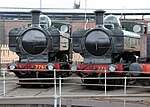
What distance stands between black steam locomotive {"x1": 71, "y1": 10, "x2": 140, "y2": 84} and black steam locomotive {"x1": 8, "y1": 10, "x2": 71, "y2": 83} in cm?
98

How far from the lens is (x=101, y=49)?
15.1 m

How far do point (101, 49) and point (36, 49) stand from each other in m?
2.89

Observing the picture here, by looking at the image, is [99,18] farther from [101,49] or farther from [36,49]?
[36,49]

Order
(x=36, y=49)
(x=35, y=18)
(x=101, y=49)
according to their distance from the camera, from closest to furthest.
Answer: (x=101, y=49) → (x=36, y=49) → (x=35, y=18)

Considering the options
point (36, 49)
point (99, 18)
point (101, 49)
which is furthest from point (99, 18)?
point (36, 49)

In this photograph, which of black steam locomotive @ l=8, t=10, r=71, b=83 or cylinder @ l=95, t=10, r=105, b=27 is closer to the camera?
black steam locomotive @ l=8, t=10, r=71, b=83

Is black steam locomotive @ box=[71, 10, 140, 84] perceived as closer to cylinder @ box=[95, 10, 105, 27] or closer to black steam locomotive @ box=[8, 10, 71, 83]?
cylinder @ box=[95, 10, 105, 27]

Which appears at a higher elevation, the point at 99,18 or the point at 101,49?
the point at 99,18

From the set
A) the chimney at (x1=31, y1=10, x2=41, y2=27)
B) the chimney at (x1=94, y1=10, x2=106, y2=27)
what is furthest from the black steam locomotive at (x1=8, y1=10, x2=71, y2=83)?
the chimney at (x1=94, y1=10, x2=106, y2=27)

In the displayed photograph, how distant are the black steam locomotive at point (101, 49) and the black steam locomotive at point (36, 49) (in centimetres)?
98

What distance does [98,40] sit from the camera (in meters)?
15.1

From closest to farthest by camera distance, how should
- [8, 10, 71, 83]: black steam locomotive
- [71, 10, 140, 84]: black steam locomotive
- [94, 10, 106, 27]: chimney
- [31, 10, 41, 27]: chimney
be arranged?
[71, 10, 140, 84]: black steam locomotive < [8, 10, 71, 83]: black steam locomotive < [94, 10, 106, 27]: chimney < [31, 10, 41, 27]: chimney

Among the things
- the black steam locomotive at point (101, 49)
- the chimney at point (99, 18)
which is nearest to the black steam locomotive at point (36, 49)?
the black steam locomotive at point (101, 49)

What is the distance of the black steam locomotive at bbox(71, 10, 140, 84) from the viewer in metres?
14.6
